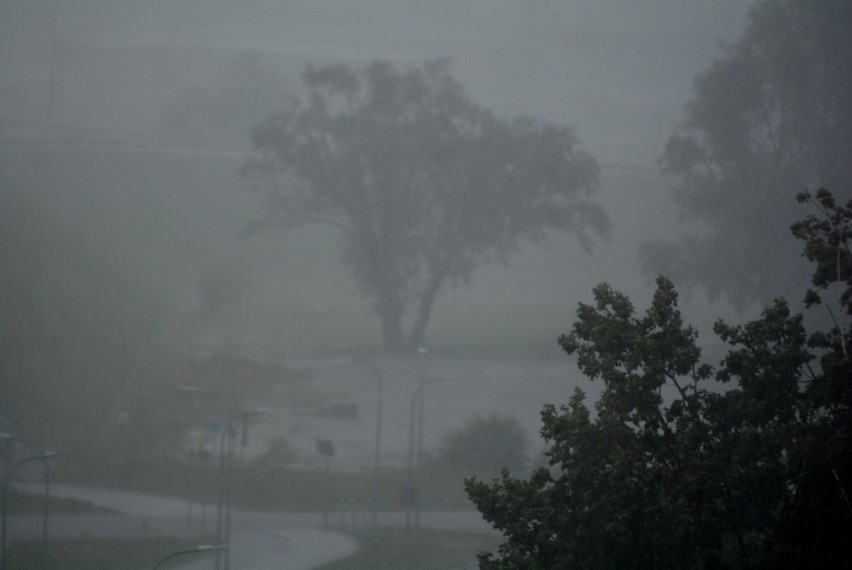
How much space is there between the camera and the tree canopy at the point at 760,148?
32906 mm

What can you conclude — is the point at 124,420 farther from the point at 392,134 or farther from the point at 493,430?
the point at 392,134

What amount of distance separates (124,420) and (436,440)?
10.6 meters

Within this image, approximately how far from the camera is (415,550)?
77.0ft

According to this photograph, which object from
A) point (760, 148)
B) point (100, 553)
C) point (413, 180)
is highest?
point (760, 148)

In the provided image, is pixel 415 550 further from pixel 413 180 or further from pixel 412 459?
pixel 413 180

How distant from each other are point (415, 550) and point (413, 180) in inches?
664

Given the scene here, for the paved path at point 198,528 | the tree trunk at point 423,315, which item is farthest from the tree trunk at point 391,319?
the paved path at point 198,528

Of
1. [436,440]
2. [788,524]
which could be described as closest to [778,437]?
[788,524]

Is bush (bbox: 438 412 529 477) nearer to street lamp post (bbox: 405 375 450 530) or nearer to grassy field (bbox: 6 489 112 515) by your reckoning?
street lamp post (bbox: 405 375 450 530)

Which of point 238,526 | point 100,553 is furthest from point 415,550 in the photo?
point 100,553

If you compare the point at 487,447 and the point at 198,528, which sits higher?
the point at 487,447

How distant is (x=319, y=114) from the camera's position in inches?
1473

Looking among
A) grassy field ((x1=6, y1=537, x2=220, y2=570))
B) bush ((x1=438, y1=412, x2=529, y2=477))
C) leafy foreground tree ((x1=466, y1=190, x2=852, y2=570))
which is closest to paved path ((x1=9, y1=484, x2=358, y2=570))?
grassy field ((x1=6, y1=537, x2=220, y2=570))

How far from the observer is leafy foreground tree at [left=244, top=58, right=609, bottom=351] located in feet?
116
